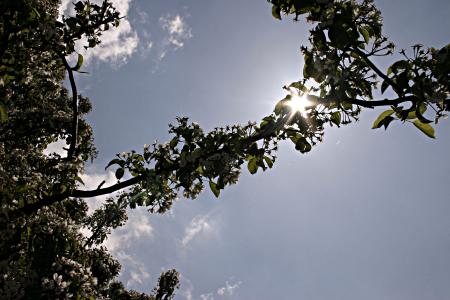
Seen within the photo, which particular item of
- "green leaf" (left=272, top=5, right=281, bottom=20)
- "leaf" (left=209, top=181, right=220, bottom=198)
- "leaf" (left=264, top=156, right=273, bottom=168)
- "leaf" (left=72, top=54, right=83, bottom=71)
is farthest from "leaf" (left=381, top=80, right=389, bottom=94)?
"leaf" (left=72, top=54, right=83, bottom=71)

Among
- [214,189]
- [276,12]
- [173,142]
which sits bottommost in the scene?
[214,189]

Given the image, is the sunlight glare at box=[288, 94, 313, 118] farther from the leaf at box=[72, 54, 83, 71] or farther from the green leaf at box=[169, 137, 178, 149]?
the leaf at box=[72, 54, 83, 71]

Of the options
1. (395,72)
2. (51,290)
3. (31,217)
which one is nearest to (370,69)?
(395,72)

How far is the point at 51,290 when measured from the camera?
3.62m

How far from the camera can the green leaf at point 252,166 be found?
4.45m

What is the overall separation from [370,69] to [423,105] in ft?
2.08

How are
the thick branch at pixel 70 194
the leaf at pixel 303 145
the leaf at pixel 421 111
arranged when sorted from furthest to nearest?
1. the leaf at pixel 303 145
2. the thick branch at pixel 70 194
3. the leaf at pixel 421 111

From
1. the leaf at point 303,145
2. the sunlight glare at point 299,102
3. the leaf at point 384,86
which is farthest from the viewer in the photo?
the leaf at point 303,145

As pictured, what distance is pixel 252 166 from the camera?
4488mm

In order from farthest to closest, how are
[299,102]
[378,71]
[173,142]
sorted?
[173,142] < [299,102] < [378,71]

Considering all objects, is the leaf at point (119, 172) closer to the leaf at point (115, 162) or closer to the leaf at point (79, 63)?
the leaf at point (115, 162)

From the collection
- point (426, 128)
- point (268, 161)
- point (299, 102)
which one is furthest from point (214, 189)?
point (426, 128)

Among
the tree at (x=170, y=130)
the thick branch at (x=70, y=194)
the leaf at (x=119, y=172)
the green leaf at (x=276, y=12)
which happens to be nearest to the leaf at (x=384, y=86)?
the tree at (x=170, y=130)

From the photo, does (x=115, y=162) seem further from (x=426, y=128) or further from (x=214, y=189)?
(x=426, y=128)
